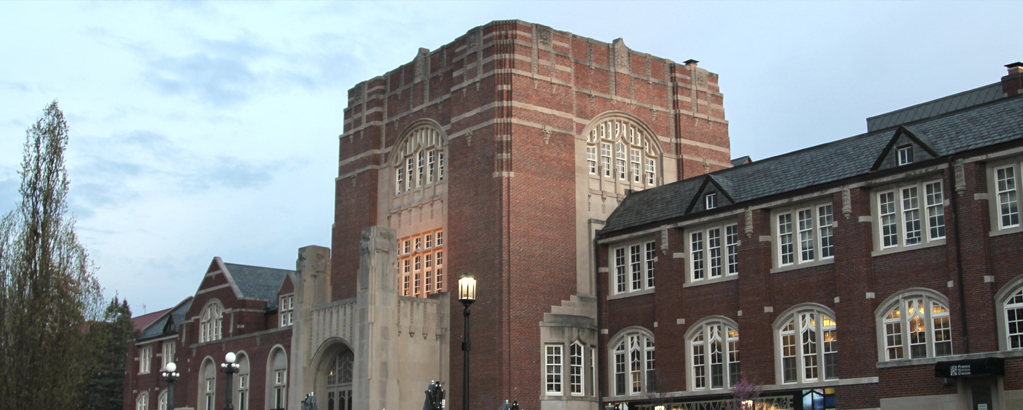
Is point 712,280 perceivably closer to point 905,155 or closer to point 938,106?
point 905,155

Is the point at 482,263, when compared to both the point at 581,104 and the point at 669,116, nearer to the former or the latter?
the point at 581,104

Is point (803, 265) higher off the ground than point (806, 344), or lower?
higher

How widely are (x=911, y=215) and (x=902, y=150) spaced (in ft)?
6.86

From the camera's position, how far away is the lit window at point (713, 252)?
39531mm

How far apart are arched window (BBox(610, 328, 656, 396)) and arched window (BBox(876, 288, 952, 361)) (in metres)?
A: 10.4

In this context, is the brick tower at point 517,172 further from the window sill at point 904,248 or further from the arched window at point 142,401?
the arched window at point 142,401

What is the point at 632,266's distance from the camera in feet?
145

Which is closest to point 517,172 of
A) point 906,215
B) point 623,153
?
Answer: point 623,153

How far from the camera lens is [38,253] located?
43.6 m

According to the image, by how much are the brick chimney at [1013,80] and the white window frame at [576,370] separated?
18.8 meters

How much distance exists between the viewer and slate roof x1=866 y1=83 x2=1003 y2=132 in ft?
147

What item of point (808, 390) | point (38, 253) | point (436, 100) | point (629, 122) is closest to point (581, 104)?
point (629, 122)

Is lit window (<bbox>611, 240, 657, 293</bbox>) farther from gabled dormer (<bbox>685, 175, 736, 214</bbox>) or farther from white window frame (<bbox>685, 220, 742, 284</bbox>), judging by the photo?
gabled dormer (<bbox>685, 175, 736, 214</bbox>)

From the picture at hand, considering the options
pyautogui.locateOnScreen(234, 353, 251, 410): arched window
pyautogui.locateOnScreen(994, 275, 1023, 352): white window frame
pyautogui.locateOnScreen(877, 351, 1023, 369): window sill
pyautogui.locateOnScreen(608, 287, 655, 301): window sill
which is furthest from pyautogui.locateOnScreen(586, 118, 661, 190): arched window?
pyautogui.locateOnScreen(234, 353, 251, 410): arched window
